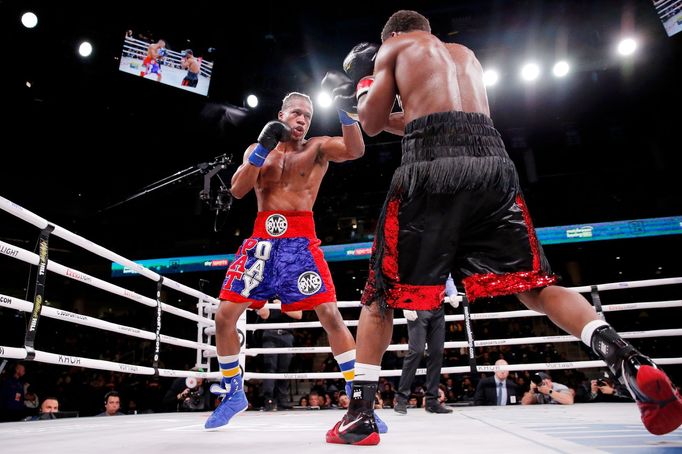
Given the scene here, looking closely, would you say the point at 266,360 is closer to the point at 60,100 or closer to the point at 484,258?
the point at 484,258

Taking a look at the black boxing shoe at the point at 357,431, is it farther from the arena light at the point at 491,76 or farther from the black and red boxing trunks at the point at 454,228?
the arena light at the point at 491,76

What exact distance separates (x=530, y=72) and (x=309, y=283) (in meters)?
8.41

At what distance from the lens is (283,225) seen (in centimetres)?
237

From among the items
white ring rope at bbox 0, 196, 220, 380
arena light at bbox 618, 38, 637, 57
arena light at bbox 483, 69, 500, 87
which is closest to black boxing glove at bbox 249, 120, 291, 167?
white ring rope at bbox 0, 196, 220, 380

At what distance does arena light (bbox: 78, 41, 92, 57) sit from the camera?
7.59 meters

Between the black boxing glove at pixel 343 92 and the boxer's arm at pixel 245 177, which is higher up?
the black boxing glove at pixel 343 92

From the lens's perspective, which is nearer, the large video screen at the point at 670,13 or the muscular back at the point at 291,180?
the muscular back at the point at 291,180

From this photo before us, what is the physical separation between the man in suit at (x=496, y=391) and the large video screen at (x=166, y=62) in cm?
635

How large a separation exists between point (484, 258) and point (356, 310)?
1291 centimetres

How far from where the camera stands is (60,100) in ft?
29.7

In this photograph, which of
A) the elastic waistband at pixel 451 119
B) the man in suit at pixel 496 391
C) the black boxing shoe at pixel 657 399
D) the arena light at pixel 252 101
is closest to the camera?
the black boxing shoe at pixel 657 399

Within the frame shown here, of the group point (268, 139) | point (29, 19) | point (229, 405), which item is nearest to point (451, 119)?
point (268, 139)

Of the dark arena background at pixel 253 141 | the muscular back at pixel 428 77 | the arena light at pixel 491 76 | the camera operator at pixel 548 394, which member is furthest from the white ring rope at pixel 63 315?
the arena light at pixel 491 76

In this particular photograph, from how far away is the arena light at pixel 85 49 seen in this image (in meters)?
7.59
